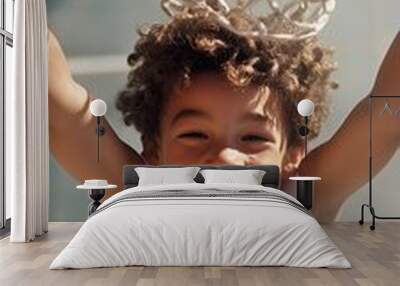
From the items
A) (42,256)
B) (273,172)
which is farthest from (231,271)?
(273,172)

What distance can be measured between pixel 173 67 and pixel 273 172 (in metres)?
1.76

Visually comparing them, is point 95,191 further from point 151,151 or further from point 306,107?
point 306,107

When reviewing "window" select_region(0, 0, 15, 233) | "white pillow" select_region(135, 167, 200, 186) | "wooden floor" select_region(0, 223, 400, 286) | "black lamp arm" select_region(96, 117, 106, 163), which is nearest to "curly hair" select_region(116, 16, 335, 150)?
"black lamp arm" select_region(96, 117, 106, 163)

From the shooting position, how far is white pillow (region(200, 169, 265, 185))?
7.30 metres

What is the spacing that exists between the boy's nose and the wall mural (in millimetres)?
12

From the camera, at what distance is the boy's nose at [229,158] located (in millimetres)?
8086

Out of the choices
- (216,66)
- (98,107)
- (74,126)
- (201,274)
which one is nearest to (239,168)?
(216,66)

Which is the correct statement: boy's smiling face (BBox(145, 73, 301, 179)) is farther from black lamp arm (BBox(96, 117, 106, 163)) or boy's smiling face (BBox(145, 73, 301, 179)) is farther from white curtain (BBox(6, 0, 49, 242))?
white curtain (BBox(6, 0, 49, 242))

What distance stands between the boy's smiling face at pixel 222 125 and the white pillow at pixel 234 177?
2.02 feet

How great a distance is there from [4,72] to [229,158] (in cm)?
279

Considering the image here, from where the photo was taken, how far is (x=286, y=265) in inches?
201

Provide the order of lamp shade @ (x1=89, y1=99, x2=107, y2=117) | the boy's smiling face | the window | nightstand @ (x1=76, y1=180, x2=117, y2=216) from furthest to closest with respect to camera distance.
A: the boy's smiling face → lamp shade @ (x1=89, y1=99, x2=107, y2=117) → nightstand @ (x1=76, y1=180, x2=117, y2=216) → the window

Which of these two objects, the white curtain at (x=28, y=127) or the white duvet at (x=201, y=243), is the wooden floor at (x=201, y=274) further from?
the white curtain at (x=28, y=127)

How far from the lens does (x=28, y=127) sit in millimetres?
6781
